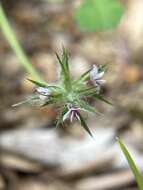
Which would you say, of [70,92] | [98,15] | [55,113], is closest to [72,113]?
[70,92]

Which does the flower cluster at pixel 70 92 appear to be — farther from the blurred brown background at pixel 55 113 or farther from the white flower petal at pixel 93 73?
the blurred brown background at pixel 55 113

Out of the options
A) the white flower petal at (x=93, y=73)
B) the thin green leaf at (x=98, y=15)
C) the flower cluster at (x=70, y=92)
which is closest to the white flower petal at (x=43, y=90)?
the flower cluster at (x=70, y=92)

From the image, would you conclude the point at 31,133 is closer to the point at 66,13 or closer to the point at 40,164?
the point at 40,164

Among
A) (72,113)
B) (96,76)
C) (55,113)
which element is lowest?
(72,113)

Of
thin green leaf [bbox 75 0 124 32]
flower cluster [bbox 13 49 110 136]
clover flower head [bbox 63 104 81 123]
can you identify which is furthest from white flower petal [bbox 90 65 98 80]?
thin green leaf [bbox 75 0 124 32]

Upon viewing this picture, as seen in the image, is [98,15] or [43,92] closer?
[43,92]

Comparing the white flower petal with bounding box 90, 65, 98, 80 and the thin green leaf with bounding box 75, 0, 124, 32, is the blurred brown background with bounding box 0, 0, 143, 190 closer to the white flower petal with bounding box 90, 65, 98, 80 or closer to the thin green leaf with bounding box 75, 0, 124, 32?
the thin green leaf with bounding box 75, 0, 124, 32

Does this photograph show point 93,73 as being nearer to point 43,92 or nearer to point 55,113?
point 43,92
